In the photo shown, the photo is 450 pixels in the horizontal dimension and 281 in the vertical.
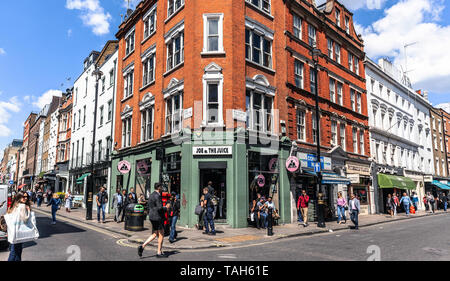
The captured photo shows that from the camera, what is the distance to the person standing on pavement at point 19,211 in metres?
6.23

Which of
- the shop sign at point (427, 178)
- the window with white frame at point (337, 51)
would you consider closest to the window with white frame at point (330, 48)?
the window with white frame at point (337, 51)

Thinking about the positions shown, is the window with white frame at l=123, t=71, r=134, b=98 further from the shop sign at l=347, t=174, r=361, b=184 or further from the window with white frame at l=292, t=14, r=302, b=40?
the shop sign at l=347, t=174, r=361, b=184

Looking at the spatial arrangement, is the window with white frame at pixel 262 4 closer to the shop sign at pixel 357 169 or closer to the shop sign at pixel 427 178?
the shop sign at pixel 357 169

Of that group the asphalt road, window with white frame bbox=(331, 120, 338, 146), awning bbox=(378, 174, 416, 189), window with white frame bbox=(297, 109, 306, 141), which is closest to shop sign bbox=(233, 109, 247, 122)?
window with white frame bbox=(297, 109, 306, 141)

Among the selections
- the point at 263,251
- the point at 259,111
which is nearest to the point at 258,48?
the point at 259,111

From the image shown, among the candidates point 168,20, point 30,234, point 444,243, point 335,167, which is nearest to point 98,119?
point 168,20

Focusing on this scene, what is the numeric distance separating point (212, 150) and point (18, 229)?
1001 centimetres

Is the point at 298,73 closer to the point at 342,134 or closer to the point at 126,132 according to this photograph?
Answer: the point at 342,134

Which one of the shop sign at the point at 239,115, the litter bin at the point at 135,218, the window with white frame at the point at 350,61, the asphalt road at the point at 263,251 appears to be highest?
the window with white frame at the point at 350,61

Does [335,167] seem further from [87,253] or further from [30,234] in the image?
[30,234]

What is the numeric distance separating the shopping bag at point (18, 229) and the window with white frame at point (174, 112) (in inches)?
451

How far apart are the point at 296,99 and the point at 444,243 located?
38.7 ft

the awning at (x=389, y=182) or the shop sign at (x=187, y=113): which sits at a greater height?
the shop sign at (x=187, y=113)

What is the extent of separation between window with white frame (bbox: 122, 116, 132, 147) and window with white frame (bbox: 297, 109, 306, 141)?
42.0 feet
